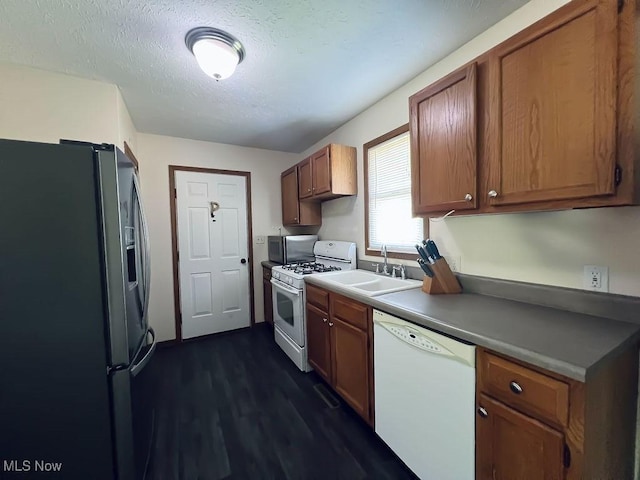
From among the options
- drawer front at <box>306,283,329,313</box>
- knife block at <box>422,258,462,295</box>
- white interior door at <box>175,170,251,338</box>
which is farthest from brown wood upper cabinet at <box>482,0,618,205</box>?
white interior door at <box>175,170,251,338</box>

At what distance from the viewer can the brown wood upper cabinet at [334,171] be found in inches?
105

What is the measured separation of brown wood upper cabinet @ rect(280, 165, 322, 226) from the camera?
3379mm

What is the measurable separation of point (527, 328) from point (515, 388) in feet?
0.90

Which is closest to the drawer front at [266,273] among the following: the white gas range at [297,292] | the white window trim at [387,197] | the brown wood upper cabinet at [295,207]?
the white gas range at [297,292]

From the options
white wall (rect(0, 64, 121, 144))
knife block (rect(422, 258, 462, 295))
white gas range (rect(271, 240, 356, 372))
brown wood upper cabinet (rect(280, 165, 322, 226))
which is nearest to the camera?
→ knife block (rect(422, 258, 462, 295))

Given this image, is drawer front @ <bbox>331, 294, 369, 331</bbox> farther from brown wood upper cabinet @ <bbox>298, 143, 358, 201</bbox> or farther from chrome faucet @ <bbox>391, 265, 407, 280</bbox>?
brown wood upper cabinet @ <bbox>298, 143, 358, 201</bbox>

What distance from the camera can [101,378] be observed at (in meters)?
1.15

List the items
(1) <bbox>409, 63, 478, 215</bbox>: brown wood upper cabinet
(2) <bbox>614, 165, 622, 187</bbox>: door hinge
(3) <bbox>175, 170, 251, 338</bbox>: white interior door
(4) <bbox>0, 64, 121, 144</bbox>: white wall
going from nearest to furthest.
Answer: (2) <bbox>614, 165, 622, 187</bbox>: door hinge → (1) <bbox>409, 63, 478, 215</bbox>: brown wood upper cabinet → (4) <bbox>0, 64, 121, 144</bbox>: white wall → (3) <bbox>175, 170, 251, 338</bbox>: white interior door

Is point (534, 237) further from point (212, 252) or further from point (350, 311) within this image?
point (212, 252)

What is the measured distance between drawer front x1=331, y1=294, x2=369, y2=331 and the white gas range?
Answer: 54cm

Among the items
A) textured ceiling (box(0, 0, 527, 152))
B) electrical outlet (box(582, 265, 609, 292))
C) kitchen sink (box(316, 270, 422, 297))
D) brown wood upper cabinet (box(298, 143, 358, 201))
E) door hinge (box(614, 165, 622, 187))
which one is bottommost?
kitchen sink (box(316, 270, 422, 297))

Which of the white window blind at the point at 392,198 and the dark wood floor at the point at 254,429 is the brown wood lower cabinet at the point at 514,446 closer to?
the dark wood floor at the point at 254,429

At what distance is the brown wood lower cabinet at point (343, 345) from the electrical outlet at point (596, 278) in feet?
3.46

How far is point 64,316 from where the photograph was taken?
1109 millimetres
